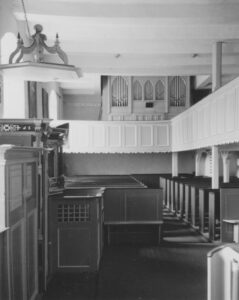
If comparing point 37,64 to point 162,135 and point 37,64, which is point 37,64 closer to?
point 37,64

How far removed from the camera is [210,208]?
741cm

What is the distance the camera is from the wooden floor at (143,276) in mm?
4617

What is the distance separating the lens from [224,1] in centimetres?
758

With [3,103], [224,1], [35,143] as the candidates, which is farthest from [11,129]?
[224,1]

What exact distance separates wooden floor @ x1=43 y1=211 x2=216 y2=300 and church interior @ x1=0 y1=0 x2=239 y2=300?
3 centimetres

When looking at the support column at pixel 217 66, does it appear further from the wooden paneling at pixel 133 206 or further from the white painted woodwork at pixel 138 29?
the wooden paneling at pixel 133 206

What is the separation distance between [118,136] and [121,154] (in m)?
1.53

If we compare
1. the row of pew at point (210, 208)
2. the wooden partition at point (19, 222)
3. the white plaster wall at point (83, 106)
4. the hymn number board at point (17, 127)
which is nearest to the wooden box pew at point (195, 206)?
the row of pew at point (210, 208)

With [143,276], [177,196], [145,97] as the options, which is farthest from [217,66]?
[143,276]

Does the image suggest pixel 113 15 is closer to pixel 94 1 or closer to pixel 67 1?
pixel 94 1

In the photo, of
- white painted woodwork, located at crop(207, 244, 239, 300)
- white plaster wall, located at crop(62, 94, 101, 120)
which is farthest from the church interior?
white plaster wall, located at crop(62, 94, 101, 120)

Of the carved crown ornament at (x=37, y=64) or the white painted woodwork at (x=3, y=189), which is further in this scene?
the carved crown ornament at (x=37, y=64)

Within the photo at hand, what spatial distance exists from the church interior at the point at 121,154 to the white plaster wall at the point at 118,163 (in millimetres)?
42

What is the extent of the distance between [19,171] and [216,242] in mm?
5117
